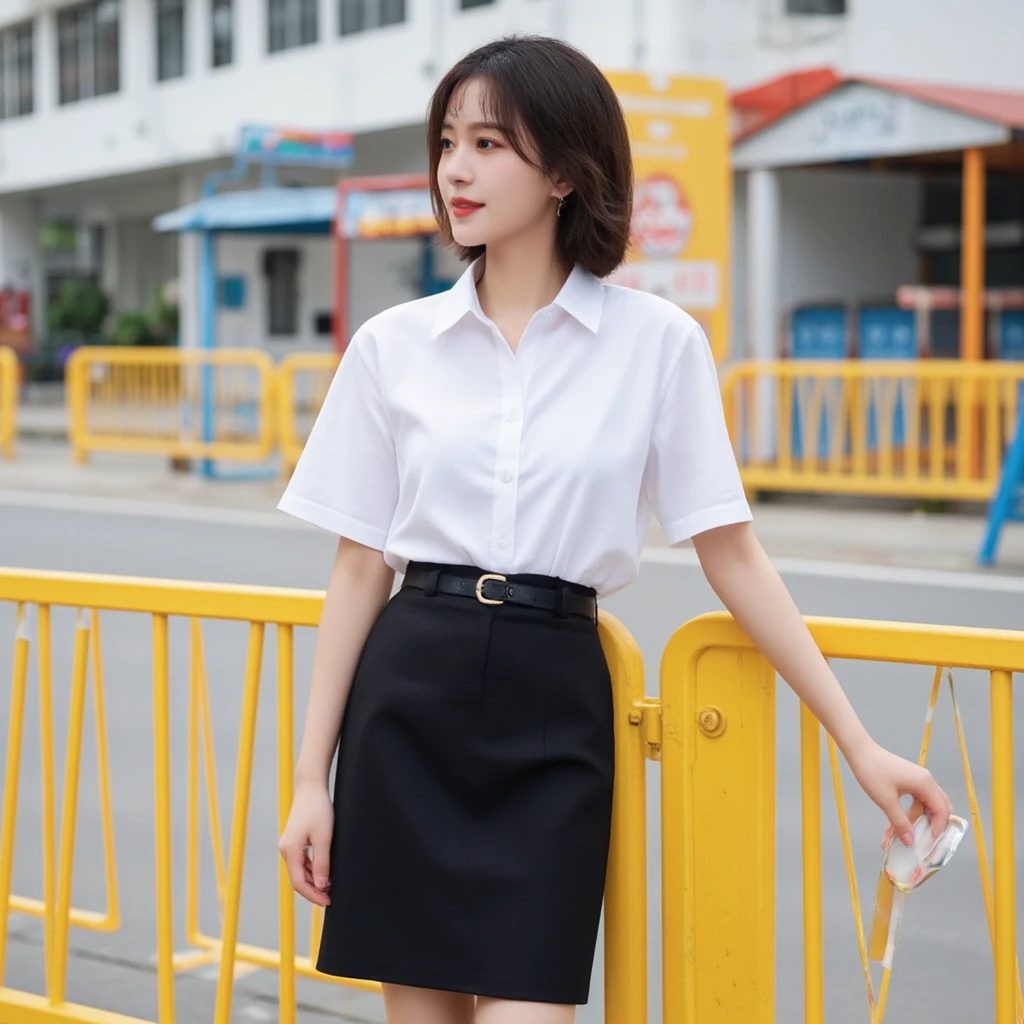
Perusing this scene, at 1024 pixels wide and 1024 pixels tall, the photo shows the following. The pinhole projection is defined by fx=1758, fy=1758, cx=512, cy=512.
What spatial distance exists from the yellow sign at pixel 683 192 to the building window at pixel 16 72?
21.2 metres

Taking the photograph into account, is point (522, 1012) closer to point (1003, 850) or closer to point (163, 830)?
point (1003, 850)

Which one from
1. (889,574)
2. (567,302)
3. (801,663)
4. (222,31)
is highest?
(222,31)

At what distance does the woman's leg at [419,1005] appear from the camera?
7.95ft

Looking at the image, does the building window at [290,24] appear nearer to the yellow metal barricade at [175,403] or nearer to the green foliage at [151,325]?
the green foliage at [151,325]

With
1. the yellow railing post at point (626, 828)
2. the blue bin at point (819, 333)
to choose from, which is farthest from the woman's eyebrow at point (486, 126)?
the blue bin at point (819, 333)

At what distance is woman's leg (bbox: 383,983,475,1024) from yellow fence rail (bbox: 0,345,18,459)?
53.5 ft

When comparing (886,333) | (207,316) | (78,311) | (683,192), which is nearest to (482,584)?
(683,192)

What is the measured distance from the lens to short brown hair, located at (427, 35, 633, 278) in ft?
7.66

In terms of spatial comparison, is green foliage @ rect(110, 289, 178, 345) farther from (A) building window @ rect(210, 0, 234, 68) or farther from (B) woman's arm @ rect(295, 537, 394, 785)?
(B) woman's arm @ rect(295, 537, 394, 785)

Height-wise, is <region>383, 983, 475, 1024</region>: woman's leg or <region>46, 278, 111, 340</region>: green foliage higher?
<region>46, 278, 111, 340</region>: green foliage

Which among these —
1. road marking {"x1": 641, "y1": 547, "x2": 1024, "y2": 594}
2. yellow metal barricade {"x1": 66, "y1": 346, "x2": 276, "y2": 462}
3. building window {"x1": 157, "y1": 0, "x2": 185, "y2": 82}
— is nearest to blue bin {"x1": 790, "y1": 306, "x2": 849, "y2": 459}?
road marking {"x1": 641, "y1": 547, "x2": 1024, "y2": 594}

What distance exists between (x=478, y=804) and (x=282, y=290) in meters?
26.0

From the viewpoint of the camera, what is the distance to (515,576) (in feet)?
7.70

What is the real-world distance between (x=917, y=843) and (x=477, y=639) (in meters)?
0.64
